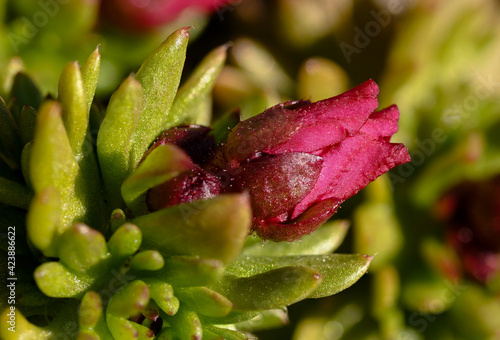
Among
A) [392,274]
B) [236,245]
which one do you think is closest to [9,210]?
[236,245]

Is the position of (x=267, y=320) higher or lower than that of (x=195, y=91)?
lower

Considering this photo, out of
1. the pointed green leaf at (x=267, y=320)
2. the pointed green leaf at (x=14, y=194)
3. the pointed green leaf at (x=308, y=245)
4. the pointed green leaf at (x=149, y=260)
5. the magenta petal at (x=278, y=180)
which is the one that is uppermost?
the magenta petal at (x=278, y=180)

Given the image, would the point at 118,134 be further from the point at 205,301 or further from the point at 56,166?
the point at 205,301

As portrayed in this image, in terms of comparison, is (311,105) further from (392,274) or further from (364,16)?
(364,16)

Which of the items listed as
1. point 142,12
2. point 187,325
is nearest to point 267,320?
point 187,325

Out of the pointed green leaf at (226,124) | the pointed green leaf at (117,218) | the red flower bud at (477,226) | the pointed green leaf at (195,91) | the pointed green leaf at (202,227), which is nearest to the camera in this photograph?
the pointed green leaf at (202,227)

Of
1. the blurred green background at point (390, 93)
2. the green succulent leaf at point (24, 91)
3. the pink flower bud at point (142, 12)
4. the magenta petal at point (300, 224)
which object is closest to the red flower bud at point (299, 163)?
the magenta petal at point (300, 224)

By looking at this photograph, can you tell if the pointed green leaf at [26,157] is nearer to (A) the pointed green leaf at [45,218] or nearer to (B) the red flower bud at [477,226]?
(A) the pointed green leaf at [45,218]

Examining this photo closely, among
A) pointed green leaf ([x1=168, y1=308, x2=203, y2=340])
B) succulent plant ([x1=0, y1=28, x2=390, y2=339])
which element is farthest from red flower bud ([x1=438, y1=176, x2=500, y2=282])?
→ pointed green leaf ([x1=168, y1=308, x2=203, y2=340])
